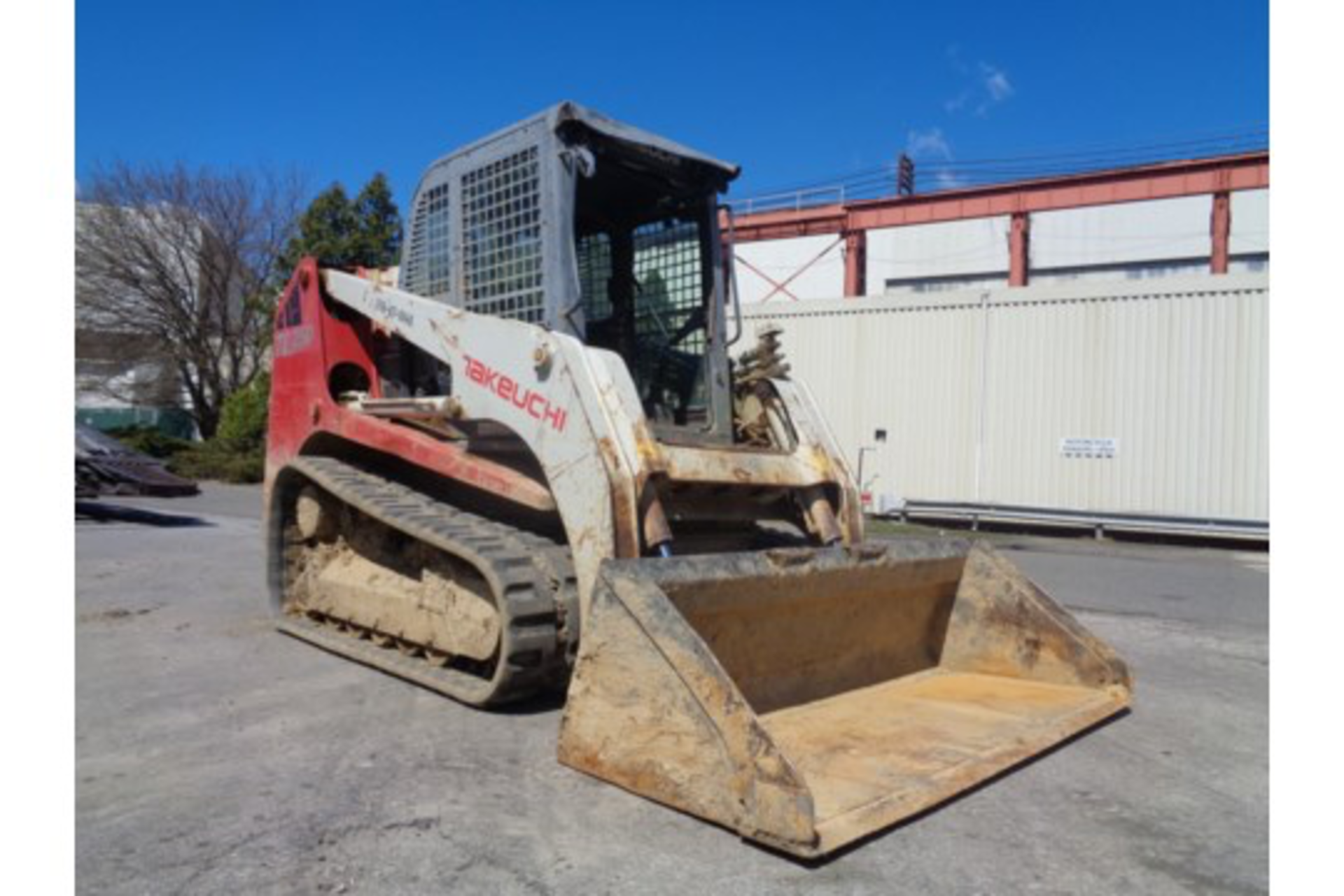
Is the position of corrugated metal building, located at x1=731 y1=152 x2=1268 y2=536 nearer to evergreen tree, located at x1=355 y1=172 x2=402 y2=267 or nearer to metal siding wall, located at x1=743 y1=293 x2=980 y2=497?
metal siding wall, located at x1=743 y1=293 x2=980 y2=497

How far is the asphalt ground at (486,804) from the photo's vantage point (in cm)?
288

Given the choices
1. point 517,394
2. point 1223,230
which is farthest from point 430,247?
point 1223,230

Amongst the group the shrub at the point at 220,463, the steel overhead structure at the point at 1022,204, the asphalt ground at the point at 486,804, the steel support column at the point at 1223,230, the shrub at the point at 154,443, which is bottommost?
the asphalt ground at the point at 486,804

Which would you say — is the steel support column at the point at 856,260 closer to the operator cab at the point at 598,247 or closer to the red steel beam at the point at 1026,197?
the red steel beam at the point at 1026,197

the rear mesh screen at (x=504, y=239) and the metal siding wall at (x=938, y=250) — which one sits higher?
the metal siding wall at (x=938, y=250)

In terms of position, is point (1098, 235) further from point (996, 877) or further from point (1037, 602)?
point (996, 877)

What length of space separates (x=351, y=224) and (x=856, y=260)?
13212mm

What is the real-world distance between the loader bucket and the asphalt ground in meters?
0.11

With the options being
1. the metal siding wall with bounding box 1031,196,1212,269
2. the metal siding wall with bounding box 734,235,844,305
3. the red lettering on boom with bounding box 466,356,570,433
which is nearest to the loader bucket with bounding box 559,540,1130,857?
the red lettering on boom with bounding box 466,356,570,433

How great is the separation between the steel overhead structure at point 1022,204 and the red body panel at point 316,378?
56.1ft

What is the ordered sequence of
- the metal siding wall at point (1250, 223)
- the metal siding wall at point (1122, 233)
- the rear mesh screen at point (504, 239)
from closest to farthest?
the rear mesh screen at point (504, 239) → the metal siding wall at point (1250, 223) → the metal siding wall at point (1122, 233)

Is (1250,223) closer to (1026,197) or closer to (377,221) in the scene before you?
(1026,197)

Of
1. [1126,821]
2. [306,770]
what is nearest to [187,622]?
[306,770]

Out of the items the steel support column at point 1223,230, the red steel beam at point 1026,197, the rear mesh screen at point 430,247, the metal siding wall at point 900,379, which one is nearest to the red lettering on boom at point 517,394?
the rear mesh screen at point 430,247
